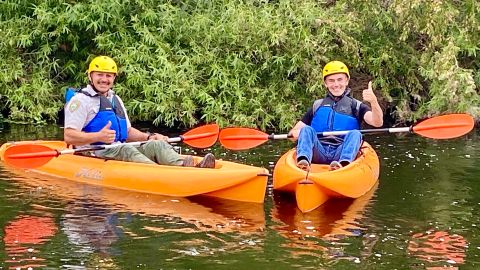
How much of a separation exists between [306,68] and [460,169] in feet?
10.9

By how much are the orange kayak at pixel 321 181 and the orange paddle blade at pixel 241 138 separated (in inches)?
29.5

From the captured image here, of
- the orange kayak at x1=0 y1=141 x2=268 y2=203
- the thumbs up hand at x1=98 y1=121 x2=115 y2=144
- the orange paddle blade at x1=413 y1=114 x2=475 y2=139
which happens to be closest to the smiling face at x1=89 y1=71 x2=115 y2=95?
the thumbs up hand at x1=98 y1=121 x2=115 y2=144

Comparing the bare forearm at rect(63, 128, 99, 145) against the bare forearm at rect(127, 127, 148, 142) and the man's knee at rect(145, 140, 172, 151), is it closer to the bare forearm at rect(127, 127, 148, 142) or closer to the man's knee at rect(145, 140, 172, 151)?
the man's knee at rect(145, 140, 172, 151)

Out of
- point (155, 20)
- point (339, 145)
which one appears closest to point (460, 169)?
point (339, 145)

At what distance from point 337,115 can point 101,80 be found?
80.1 inches

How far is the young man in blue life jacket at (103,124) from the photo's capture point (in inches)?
273

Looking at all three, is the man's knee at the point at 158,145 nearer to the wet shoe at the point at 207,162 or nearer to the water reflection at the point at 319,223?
the wet shoe at the point at 207,162

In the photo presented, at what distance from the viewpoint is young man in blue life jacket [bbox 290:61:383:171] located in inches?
271

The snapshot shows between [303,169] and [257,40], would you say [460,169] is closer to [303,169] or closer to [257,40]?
[303,169]

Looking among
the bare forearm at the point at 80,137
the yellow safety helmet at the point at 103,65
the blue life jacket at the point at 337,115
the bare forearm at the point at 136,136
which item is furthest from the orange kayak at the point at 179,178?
the blue life jacket at the point at 337,115

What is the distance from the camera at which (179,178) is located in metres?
6.64

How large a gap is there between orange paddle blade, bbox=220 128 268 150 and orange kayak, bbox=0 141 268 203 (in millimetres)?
955

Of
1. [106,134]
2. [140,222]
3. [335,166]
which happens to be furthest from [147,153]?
[335,166]

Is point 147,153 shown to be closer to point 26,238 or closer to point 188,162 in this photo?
point 188,162
